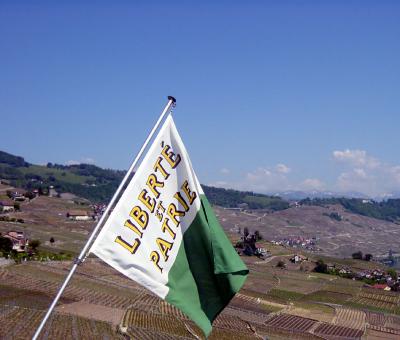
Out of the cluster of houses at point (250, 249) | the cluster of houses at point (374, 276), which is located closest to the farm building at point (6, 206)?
the cluster of houses at point (250, 249)

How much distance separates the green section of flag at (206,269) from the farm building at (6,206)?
14833 cm

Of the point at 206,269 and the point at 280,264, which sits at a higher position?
the point at 206,269

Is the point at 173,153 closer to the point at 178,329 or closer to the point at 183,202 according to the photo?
the point at 183,202

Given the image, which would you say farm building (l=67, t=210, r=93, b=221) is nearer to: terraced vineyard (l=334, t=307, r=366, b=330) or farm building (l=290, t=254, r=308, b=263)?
farm building (l=290, t=254, r=308, b=263)

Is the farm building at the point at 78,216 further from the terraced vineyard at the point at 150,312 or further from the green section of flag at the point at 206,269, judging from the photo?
the green section of flag at the point at 206,269

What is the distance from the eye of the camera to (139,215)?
7.80 metres

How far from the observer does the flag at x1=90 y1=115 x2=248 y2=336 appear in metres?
7.68

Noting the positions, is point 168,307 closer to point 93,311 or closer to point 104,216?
point 93,311

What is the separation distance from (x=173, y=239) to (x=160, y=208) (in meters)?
0.60

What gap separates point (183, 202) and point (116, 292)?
63.5 metres

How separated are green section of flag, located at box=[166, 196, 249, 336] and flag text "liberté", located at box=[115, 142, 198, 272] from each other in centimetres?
29

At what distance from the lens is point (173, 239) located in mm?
8492

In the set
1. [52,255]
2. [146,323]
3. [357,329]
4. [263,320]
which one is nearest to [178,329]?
[146,323]

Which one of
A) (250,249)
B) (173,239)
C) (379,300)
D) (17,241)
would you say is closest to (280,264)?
(250,249)
